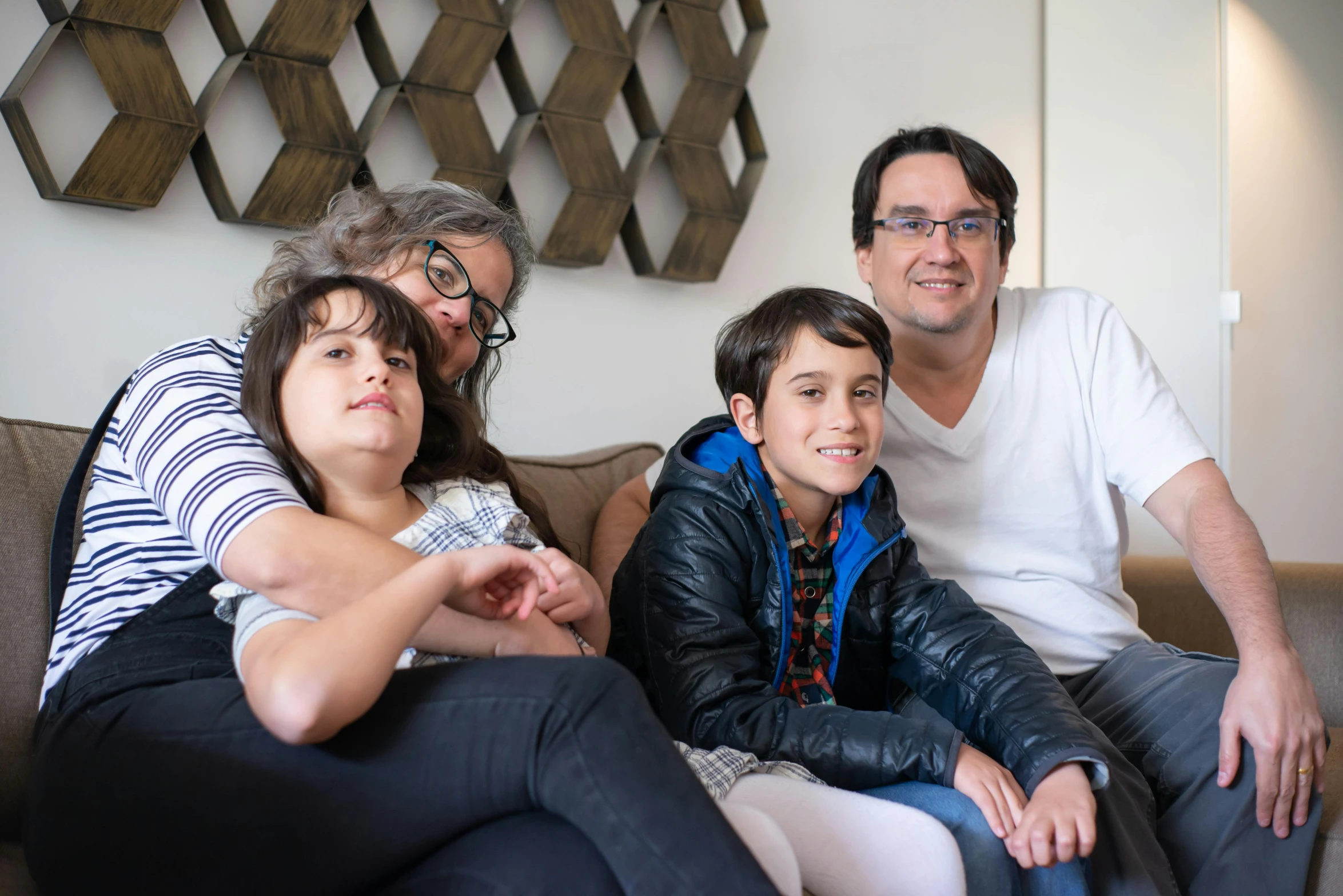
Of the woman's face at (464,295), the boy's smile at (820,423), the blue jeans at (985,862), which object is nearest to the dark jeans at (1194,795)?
the blue jeans at (985,862)

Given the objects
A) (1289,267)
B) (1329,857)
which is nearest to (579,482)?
(1329,857)

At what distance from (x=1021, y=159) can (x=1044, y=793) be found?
2437 mm

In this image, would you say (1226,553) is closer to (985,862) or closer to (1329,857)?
Answer: (1329,857)

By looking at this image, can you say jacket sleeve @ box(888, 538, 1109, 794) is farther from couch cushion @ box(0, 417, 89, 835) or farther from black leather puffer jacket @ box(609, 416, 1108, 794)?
couch cushion @ box(0, 417, 89, 835)

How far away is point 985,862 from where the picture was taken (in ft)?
3.92

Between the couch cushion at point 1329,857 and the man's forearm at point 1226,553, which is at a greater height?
the man's forearm at point 1226,553

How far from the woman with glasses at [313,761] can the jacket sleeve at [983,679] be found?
59cm

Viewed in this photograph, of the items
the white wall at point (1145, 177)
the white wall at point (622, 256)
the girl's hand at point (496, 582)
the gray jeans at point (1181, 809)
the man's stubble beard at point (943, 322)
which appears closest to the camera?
the girl's hand at point (496, 582)

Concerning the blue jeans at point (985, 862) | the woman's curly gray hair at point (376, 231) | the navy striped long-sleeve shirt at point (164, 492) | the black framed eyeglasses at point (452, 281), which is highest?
the woman's curly gray hair at point (376, 231)

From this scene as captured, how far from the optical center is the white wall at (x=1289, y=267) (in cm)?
313

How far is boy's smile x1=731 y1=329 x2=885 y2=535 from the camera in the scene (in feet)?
4.80

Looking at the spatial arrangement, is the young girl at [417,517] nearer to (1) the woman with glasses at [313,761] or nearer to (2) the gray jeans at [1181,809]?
(1) the woman with glasses at [313,761]

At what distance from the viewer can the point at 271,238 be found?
1911 mm

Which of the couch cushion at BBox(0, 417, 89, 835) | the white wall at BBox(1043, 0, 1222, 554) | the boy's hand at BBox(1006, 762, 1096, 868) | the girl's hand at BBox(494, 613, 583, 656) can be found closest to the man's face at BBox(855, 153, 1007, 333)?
the boy's hand at BBox(1006, 762, 1096, 868)
